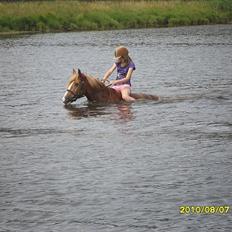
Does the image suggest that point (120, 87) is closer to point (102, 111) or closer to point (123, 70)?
point (123, 70)

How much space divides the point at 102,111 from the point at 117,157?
5.35 metres

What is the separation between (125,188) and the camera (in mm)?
10648

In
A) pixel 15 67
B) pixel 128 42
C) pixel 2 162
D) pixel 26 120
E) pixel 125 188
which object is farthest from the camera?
pixel 128 42

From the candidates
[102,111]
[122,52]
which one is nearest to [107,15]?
[122,52]

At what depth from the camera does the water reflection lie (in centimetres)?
1719

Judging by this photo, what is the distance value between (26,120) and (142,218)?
8.29m

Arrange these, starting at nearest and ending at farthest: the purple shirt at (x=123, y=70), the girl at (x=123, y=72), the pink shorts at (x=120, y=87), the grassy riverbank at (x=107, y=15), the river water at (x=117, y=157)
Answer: the river water at (x=117, y=157) → the girl at (x=123, y=72) → the purple shirt at (x=123, y=70) → the pink shorts at (x=120, y=87) → the grassy riverbank at (x=107, y=15)

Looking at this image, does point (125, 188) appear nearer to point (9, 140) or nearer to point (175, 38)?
point (9, 140)

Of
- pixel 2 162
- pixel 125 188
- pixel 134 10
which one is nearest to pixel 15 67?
pixel 2 162

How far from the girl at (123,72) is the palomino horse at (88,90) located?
158 millimetres

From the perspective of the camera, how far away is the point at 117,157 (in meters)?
12.7

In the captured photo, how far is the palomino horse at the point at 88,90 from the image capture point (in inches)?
725

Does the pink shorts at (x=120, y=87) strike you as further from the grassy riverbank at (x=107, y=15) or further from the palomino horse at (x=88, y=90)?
the grassy riverbank at (x=107, y=15)

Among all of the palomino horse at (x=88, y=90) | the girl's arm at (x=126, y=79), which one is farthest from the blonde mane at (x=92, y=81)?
the girl's arm at (x=126, y=79)
